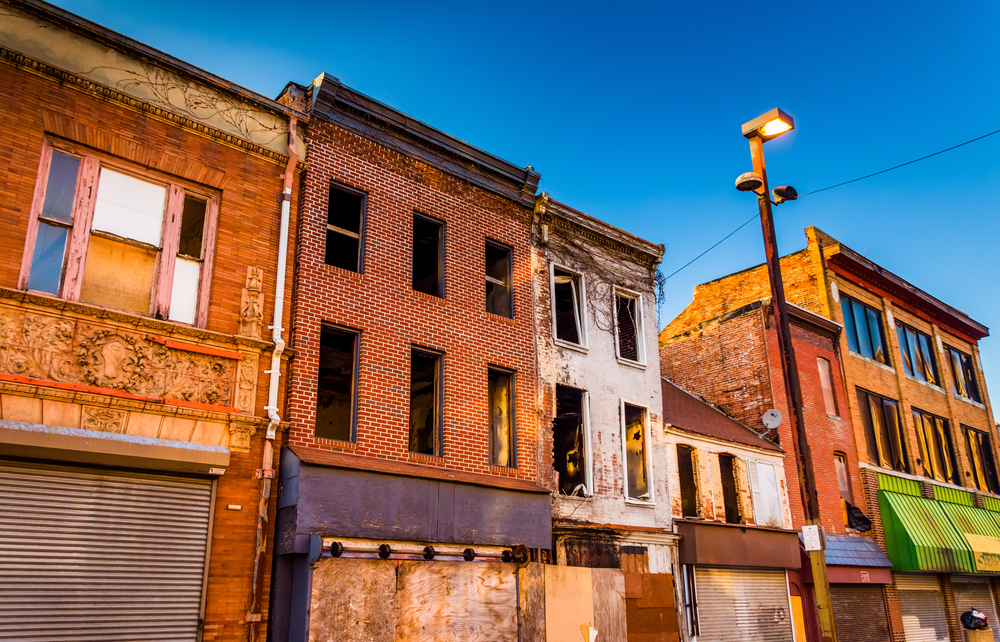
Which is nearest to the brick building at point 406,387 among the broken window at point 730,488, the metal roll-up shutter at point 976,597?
the broken window at point 730,488

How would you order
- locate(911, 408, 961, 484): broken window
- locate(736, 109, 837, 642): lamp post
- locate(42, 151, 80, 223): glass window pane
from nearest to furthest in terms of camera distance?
locate(42, 151, 80, 223): glass window pane, locate(736, 109, 837, 642): lamp post, locate(911, 408, 961, 484): broken window

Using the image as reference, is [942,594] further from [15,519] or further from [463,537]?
[15,519]

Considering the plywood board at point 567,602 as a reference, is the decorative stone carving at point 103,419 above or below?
above

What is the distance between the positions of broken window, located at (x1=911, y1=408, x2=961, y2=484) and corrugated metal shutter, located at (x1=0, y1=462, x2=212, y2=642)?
2630 centimetres

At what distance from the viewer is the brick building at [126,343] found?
30.6 ft

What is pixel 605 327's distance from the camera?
18000 mm

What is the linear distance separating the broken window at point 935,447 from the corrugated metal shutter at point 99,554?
2630cm

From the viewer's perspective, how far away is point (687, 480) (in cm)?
1950

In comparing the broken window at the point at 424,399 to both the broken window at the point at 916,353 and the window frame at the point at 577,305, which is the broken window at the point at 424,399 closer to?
the window frame at the point at 577,305

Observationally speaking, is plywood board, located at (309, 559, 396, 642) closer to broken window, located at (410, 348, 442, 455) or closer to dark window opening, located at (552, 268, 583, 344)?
broken window, located at (410, 348, 442, 455)

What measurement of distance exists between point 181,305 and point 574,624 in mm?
8891

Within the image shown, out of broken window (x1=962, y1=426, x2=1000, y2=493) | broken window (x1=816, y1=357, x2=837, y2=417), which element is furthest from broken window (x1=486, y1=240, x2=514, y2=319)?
broken window (x1=962, y1=426, x2=1000, y2=493)

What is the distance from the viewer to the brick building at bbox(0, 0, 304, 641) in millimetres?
9320

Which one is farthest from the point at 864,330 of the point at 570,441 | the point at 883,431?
the point at 570,441
